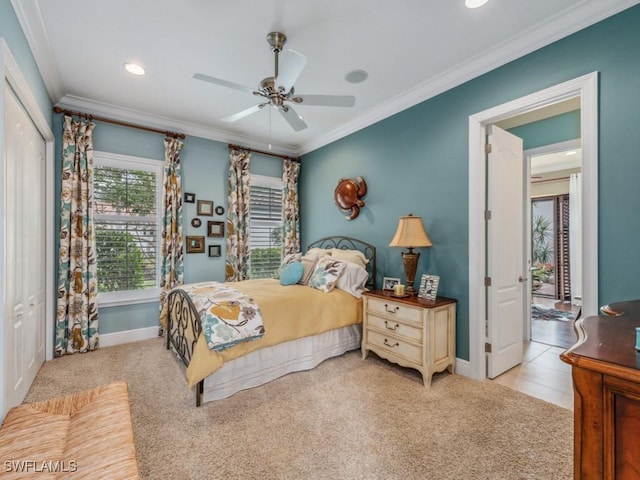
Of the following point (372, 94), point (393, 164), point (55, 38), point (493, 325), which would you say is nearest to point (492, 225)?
point (493, 325)

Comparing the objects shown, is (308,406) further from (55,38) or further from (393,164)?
(55,38)

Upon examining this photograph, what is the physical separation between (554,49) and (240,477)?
12.2 feet

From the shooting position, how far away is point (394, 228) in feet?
12.2

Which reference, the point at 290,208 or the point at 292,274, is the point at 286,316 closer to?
the point at 292,274

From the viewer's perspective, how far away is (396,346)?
2.97m

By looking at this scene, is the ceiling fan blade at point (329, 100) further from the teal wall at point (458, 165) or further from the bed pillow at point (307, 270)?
the bed pillow at point (307, 270)

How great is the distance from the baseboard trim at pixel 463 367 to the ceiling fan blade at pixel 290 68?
2956mm

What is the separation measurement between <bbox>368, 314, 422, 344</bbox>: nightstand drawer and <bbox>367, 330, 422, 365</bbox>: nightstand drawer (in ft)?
0.20

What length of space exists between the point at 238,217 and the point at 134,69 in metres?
2.22

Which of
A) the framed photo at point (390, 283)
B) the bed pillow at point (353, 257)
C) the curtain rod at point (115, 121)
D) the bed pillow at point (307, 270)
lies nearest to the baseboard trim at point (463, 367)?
the framed photo at point (390, 283)

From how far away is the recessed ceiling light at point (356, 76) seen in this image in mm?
3014

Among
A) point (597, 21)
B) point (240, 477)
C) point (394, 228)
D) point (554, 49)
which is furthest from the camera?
point (394, 228)

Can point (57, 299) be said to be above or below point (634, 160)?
below

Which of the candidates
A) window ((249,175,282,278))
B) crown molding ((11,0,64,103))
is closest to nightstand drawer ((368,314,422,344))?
window ((249,175,282,278))
